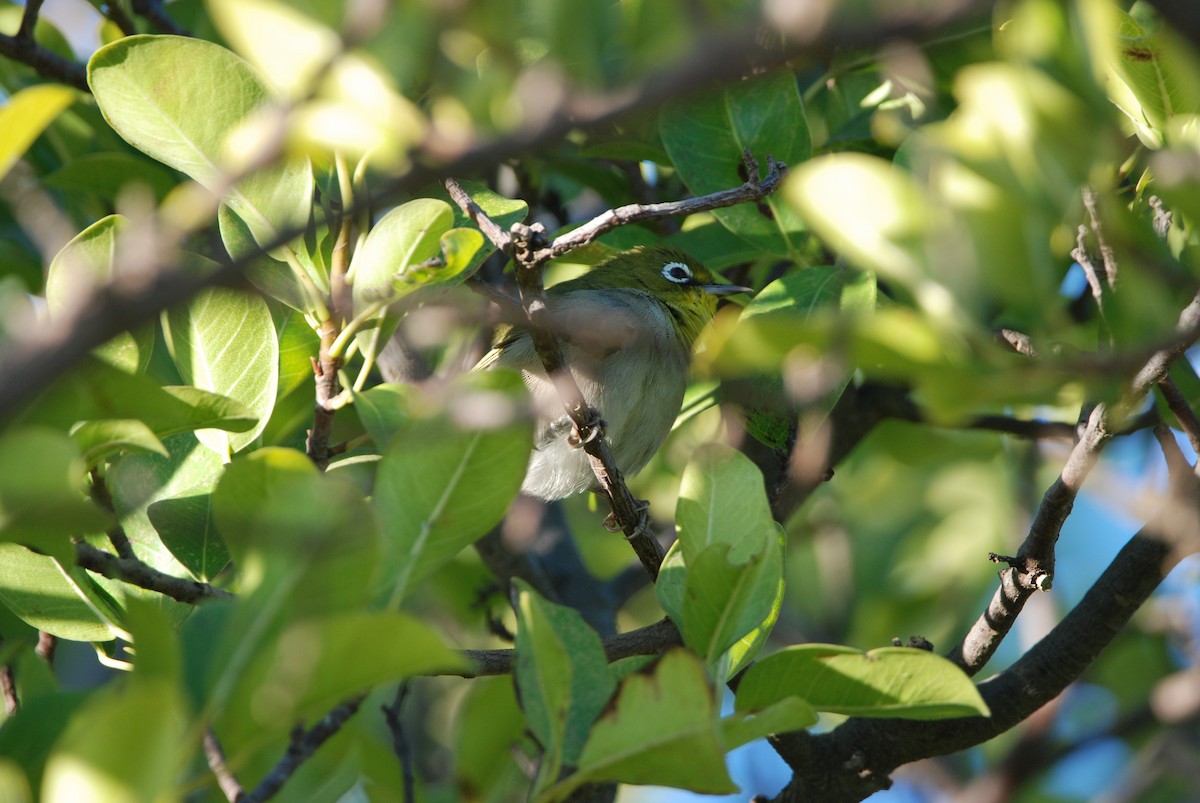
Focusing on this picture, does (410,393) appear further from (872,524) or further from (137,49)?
(872,524)

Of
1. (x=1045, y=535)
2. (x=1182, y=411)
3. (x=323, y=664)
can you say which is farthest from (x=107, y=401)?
(x=1182, y=411)

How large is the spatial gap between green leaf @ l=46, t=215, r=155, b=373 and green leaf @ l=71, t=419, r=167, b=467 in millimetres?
302

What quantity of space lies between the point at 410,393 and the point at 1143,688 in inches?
177

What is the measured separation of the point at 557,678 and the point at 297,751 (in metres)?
0.43

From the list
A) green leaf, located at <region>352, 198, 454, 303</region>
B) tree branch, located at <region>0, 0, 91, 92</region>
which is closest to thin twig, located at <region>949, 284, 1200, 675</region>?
green leaf, located at <region>352, 198, 454, 303</region>

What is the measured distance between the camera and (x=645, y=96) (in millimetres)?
1110

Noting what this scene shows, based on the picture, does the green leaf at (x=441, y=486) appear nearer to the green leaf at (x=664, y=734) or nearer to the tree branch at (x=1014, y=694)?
the green leaf at (x=664, y=734)

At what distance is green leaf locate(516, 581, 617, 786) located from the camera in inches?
74.4

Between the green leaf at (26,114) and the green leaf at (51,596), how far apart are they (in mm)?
1128

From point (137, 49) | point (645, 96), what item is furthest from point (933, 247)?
point (137, 49)

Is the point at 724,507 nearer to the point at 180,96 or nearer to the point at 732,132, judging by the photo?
the point at 732,132

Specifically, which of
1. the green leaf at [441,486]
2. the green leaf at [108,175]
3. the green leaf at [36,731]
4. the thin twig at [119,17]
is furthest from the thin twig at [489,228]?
the thin twig at [119,17]

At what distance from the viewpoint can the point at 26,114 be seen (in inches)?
57.7

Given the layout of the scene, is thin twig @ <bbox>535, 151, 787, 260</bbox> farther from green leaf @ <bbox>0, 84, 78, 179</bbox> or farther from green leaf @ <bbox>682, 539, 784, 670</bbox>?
green leaf @ <bbox>0, 84, 78, 179</bbox>
